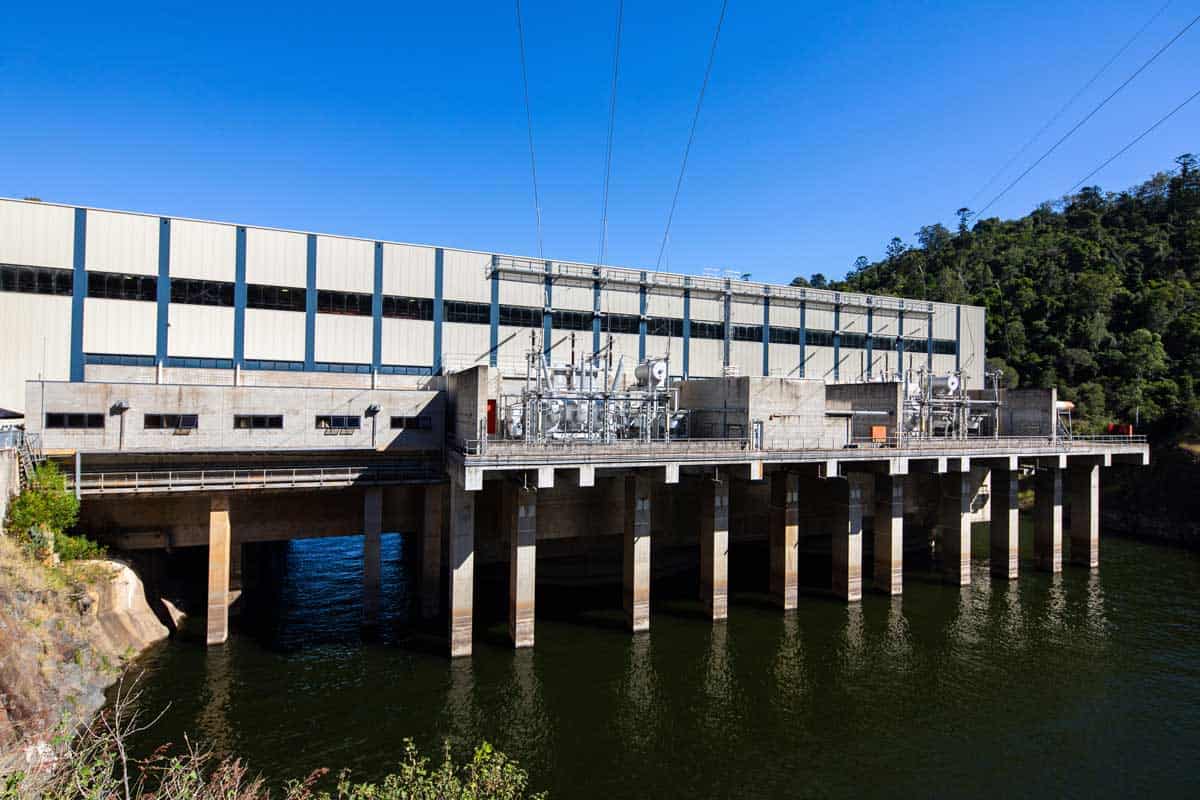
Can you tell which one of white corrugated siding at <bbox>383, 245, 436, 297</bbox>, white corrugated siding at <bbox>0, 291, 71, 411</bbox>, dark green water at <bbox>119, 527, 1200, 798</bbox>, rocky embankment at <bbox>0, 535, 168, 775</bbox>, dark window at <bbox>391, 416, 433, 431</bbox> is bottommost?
dark green water at <bbox>119, 527, 1200, 798</bbox>

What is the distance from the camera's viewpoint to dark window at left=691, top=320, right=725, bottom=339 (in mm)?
42609

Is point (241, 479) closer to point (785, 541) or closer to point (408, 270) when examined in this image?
point (408, 270)

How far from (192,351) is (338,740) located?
20.6 metres

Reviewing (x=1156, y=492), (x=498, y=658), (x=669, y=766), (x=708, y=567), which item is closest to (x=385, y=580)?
(x=498, y=658)

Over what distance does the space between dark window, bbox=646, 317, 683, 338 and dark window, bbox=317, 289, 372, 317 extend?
1626 cm

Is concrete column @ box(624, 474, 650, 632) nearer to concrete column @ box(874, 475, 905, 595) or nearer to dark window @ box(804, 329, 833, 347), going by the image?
concrete column @ box(874, 475, 905, 595)

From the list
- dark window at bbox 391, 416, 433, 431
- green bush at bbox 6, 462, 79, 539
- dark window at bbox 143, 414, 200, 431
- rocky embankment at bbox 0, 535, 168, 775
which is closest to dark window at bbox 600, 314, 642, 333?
dark window at bbox 391, 416, 433, 431

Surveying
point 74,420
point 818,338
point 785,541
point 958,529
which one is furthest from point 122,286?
point 958,529

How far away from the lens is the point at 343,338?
112 feet

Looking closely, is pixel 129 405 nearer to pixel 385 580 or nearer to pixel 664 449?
pixel 385 580

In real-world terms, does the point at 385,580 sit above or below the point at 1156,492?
below

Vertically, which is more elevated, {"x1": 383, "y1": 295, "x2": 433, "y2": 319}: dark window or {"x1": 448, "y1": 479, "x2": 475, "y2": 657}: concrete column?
{"x1": 383, "y1": 295, "x2": 433, "y2": 319}: dark window

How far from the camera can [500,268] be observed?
122 feet

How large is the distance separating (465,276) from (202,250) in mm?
12334
